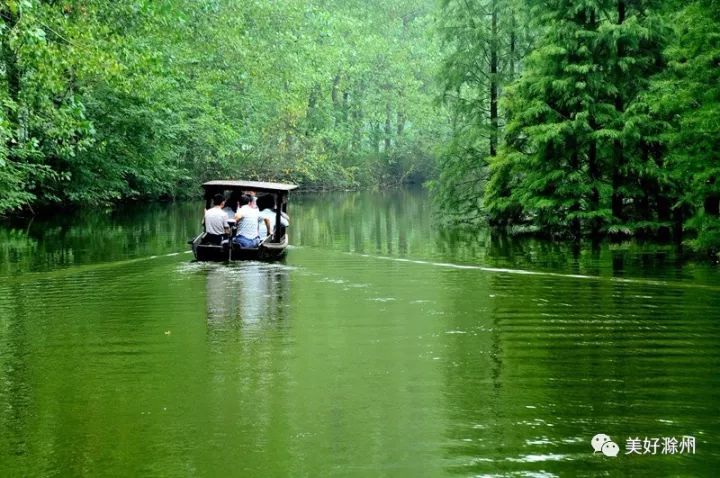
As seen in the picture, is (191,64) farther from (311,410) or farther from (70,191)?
(311,410)

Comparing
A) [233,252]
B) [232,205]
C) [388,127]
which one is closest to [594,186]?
[232,205]

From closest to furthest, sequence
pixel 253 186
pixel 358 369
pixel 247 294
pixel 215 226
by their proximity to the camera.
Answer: pixel 358 369
pixel 247 294
pixel 215 226
pixel 253 186

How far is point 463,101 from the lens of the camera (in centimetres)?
2938

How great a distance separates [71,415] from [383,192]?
52967 millimetres

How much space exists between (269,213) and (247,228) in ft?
6.59

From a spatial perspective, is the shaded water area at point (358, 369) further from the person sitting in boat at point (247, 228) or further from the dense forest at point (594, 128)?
the dense forest at point (594, 128)

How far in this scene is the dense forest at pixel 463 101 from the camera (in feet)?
57.4

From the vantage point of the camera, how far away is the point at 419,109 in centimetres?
6469

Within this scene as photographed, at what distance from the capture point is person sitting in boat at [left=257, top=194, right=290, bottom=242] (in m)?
20.3

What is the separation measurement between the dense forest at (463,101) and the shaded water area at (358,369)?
3876 millimetres
